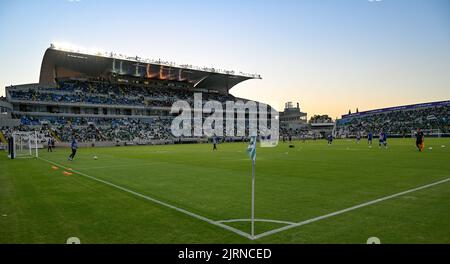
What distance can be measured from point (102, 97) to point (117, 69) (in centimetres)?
842

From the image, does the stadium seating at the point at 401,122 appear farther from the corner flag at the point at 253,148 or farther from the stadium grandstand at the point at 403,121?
the corner flag at the point at 253,148

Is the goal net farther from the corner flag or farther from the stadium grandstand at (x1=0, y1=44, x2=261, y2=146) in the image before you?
the corner flag

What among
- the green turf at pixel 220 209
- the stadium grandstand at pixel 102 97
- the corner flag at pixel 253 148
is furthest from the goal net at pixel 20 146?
the corner flag at pixel 253 148

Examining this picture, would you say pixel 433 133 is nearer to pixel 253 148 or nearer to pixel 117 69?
pixel 117 69

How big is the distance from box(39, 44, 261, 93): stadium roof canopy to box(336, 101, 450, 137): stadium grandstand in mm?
33460

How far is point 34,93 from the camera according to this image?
214 feet

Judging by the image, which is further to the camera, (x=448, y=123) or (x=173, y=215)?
(x=448, y=123)

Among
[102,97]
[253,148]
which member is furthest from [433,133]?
[253,148]

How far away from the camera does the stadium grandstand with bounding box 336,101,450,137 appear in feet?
245

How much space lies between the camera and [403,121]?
83.4 m

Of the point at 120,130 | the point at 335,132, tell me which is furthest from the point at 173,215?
the point at 335,132

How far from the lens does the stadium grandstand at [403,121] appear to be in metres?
74.8

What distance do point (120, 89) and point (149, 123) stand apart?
12.8 m
